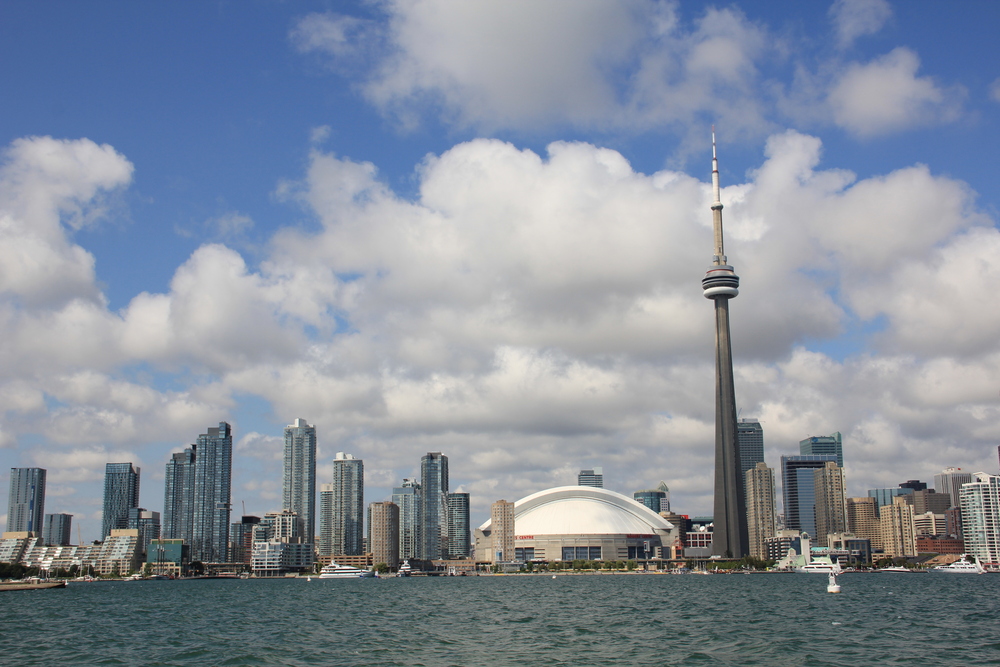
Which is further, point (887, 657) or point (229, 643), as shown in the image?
point (229, 643)

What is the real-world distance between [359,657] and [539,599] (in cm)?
6093

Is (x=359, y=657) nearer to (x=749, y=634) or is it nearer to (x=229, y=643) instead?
(x=229, y=643)

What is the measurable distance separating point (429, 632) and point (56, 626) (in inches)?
1389

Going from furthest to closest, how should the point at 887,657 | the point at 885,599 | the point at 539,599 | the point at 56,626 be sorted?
the point at 539,599 < the point at 885,599 < the point at 56,626 < the point at 887,657

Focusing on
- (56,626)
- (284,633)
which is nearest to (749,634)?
(284,633)

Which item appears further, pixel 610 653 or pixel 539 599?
pixel 539 599

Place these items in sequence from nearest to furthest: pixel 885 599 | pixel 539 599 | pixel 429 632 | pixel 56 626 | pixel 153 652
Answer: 1. pixel 153 652
2. pixel 429 632
3. pixel 56 626
4. pixel 885 599
5. pixel 539 599

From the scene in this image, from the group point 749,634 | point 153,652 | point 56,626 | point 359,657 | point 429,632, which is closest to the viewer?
point 359,657

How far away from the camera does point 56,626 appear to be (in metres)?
75.9

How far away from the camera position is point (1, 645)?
5934cm

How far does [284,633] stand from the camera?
65.4 metres

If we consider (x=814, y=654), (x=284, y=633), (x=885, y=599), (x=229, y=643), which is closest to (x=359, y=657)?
(x=229, y=643)

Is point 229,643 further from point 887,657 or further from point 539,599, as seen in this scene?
point 539,599

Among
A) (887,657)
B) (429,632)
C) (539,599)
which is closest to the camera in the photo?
(887,657)
